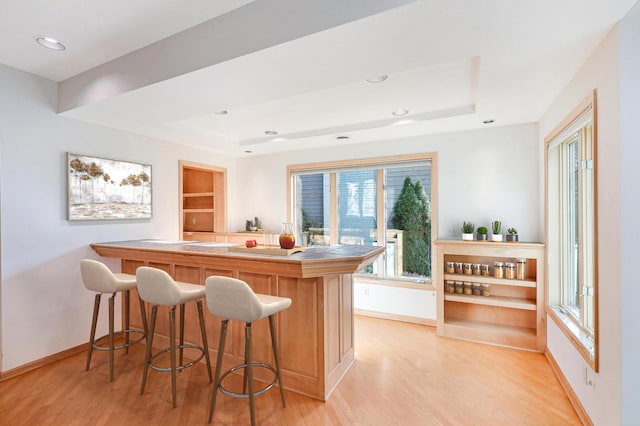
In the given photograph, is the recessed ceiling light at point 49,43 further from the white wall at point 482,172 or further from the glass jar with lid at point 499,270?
the glass jar with lid at point 499,270

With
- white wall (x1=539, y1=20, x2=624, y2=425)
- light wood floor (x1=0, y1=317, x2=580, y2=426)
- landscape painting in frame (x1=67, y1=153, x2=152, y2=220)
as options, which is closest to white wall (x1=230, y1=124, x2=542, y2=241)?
light wood floor (x1=0, y1=317, x2=580, y2=426)

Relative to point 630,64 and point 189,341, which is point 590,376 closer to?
point 630,64

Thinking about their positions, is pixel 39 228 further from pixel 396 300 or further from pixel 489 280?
pixel 489 280

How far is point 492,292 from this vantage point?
3730 millimetres

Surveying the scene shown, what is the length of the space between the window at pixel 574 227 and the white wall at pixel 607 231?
8cm

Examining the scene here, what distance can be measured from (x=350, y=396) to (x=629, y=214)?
2.10 metres

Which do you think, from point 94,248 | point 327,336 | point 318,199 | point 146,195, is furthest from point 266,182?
point 327,336

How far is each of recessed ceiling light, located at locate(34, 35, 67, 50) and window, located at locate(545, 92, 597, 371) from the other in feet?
11.9

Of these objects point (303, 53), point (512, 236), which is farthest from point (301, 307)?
point (512, 236)

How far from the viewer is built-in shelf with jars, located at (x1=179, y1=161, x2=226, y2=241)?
5305mm

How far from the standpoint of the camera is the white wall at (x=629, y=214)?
1.64 meters

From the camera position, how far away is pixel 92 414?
2.21 metres

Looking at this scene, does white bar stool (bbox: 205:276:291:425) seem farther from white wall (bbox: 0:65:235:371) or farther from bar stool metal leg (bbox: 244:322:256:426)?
white wall (bbox: 0:65:235:371)

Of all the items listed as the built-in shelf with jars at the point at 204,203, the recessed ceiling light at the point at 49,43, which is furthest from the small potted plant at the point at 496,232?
the recessed ceiling light at the point at 49,43
